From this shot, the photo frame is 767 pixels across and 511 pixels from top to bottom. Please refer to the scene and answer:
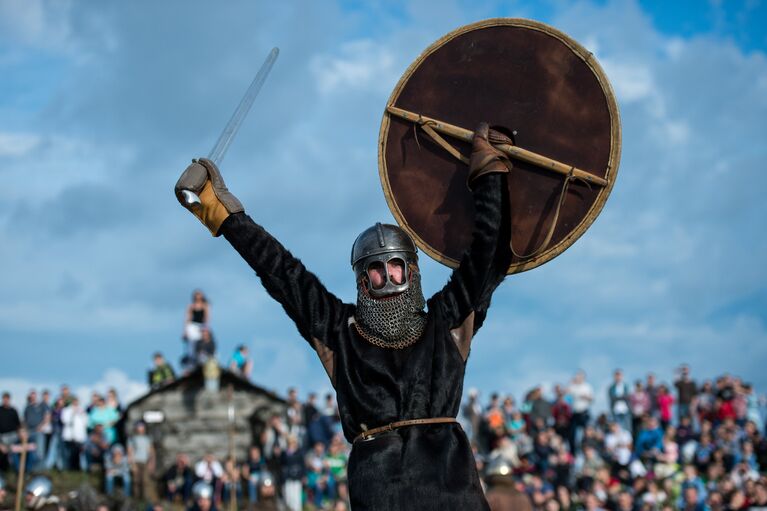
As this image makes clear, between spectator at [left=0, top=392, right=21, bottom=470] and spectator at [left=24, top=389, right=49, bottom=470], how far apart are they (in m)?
0.20

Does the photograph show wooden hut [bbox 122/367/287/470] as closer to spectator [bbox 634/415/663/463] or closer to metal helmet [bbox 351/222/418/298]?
spectator [bbox 634/415/663/463]

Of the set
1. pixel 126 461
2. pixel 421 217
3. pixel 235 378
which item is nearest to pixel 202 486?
pixel 126 461

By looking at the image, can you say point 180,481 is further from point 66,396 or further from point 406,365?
point 406,365

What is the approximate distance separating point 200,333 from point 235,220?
1454cm

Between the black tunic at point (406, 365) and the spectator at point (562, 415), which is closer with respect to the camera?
the black tunic at point (406, 365)

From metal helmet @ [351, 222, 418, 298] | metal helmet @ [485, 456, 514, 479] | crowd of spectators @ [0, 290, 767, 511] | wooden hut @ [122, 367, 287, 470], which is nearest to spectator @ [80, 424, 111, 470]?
crowd of spectators @ [0, 290, 767, 511]

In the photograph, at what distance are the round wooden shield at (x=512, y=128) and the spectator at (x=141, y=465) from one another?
13.9 metres

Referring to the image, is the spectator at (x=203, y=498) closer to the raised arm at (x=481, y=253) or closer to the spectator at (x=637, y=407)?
the spectator at (x=637, y=407)

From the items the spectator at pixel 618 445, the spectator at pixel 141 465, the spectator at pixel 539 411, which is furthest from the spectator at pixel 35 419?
the spectator at pixel 618 445

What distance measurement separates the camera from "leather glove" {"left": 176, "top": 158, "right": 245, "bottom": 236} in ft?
18.8

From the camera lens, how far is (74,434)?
61.7 feet

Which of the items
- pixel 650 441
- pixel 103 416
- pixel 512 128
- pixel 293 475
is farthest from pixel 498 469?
pixel 103 416

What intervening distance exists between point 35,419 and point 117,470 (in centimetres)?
154

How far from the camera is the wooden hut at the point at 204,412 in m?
22.2
